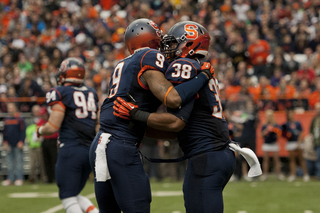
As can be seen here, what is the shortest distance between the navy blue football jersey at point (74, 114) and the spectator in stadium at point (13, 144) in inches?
273

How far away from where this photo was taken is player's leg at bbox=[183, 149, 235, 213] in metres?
3.33

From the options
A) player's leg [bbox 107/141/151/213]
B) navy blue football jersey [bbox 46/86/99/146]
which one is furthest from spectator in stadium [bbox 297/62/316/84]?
player's leg [bbox 107/141/151/213]

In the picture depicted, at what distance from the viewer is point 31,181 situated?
480 inches

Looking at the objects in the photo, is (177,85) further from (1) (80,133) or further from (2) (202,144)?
(1) (80,133)

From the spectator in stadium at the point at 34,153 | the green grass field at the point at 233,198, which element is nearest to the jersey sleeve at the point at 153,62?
the green grass field at the point at 233,198

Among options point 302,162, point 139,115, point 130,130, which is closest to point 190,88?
point 139,115

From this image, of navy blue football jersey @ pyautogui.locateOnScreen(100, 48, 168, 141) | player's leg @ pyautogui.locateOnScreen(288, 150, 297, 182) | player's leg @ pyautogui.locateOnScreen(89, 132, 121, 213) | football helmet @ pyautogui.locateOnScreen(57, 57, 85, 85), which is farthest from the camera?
player's leg @ pyautogui.locateOnScreen(288, 150, 297, 182)

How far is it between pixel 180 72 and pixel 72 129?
2.20 meters

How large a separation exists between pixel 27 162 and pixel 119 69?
985 cm

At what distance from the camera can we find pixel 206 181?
11.0 feet

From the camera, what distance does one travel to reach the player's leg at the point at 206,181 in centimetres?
333

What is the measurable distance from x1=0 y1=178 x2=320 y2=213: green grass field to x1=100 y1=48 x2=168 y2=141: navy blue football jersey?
3899 millimetres

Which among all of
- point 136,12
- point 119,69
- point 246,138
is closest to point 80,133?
point 119,69

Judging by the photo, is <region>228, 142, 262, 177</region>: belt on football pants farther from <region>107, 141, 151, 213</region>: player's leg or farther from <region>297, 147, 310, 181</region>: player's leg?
<region>297, 147, 310, 181</region>: player's leg
